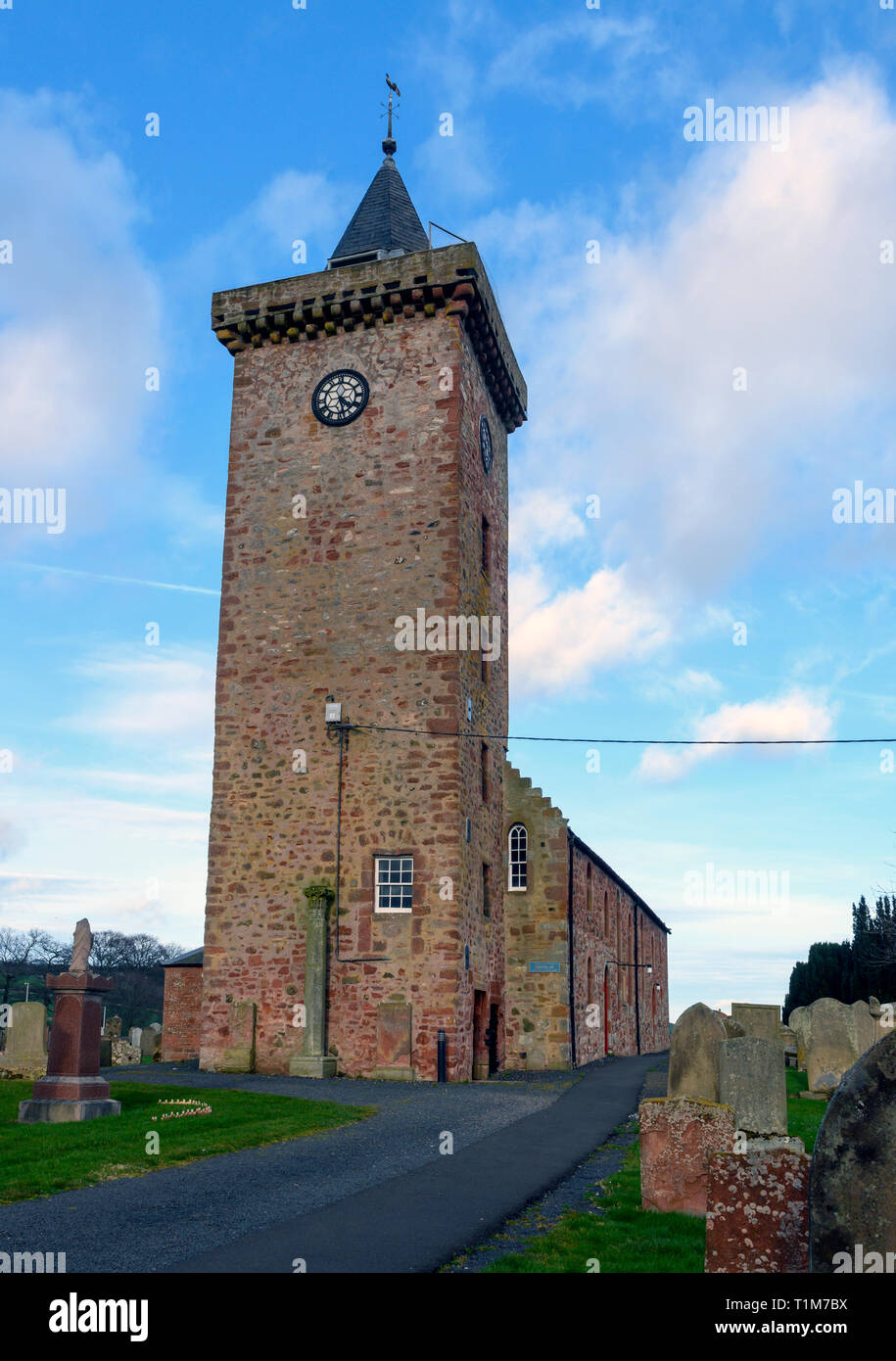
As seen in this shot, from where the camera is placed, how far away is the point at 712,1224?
5.51 metres

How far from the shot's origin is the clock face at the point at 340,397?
26.2 metres

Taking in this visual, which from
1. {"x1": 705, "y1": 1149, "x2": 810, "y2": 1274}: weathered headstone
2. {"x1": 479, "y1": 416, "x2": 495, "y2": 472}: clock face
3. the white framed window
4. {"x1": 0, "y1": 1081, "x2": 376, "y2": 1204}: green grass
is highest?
{"x1": 479, "y1": 416, "x2": 495, "y2": 472}: clock face

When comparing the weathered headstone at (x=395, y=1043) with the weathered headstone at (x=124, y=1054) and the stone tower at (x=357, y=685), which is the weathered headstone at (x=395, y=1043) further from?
the weathered headstone at (x=124, y=1054)

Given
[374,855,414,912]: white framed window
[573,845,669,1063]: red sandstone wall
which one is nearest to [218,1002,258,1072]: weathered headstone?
[374,855,414,912]: white framed window

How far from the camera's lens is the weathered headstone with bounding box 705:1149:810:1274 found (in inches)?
211

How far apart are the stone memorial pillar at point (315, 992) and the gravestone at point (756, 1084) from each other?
15.8 metres

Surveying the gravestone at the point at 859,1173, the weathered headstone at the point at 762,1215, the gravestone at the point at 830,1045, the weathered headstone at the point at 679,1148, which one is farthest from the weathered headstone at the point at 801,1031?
the gravestone at the point at 859,1173

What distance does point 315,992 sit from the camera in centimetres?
2283

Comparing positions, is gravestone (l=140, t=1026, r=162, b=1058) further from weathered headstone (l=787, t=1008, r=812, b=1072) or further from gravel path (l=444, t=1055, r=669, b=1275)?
gravel path (l=444, t=1055, r=669, b=1275)

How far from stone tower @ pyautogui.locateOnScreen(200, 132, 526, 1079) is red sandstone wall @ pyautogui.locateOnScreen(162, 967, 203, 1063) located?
22.0 ft

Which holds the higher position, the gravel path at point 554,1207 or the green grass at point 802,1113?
the gravel path at point 554,1207

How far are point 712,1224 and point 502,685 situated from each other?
940 inches
